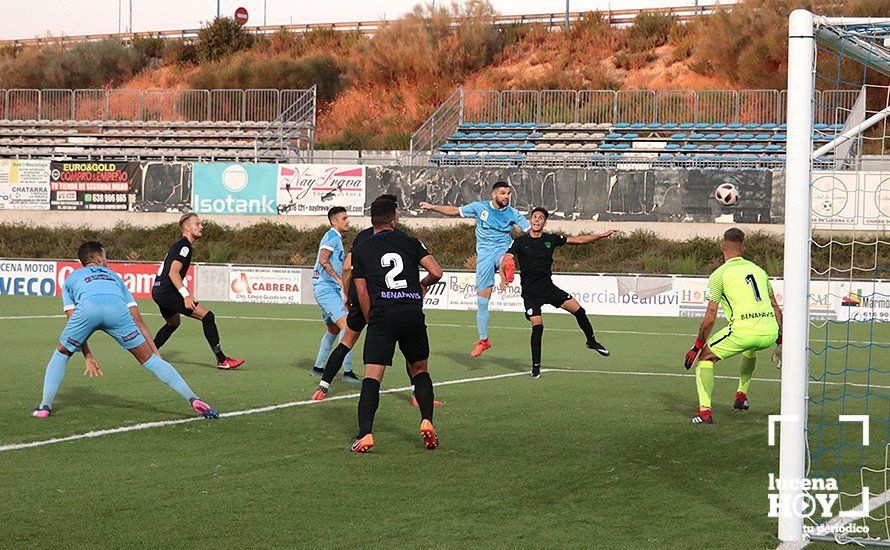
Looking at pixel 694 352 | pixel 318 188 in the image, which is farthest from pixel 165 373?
pixel 318 188

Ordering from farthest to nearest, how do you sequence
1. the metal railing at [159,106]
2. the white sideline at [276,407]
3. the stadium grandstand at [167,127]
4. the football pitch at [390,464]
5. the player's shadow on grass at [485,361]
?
the metal railing at [159,106]
the stadium grandstand at [167,127]
the player's shadow on grass at [485,361]
the white sideline at [276,407]
the football pitch at [390,464]

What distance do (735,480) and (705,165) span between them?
31.2 m

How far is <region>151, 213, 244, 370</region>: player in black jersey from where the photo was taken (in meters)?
14.6

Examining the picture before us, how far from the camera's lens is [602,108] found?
42750 millimetres

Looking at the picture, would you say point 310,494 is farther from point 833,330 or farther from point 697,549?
point 833,330

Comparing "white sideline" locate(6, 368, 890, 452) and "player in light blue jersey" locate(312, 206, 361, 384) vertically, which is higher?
"player in light blue jersey" locate(312, 206, 361, 384)

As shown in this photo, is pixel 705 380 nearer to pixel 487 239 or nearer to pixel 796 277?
pixel 796 277

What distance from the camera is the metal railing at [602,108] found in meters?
41.3

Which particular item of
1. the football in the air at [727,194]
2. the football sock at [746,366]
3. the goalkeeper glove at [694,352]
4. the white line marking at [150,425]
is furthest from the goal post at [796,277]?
the football in the air at [727,194]

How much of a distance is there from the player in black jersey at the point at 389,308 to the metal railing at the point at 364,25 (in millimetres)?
47255

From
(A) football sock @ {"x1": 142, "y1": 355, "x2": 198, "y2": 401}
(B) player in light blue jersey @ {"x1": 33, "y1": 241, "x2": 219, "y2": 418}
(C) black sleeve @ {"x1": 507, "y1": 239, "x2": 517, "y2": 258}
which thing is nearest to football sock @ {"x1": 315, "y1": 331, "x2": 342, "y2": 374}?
(C) black sleeve @ {"x1": 507, "y1": 239, "x2": 517, "y2": 258}

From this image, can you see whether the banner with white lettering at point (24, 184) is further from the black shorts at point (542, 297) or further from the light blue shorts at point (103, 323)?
the light blue shorts at point (103, 323)

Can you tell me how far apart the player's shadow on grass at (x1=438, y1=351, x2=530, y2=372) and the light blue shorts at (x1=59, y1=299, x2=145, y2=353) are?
564 cm

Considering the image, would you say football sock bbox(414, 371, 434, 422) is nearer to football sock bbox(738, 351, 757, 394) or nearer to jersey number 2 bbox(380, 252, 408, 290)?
jersey number 2 bbox(380, 252, 408, 290)
